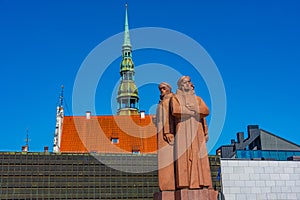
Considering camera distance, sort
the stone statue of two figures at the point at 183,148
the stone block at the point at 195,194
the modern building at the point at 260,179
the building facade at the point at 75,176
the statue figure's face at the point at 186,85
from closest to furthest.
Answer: the stone block at the point at 195,194 < the stone statue of two figures at the point at 183,148 < the statue figure's face at the point at 186,85 < the building facade at the point at 75,176 < the modern building at the point at 260,179

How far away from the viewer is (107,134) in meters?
42.3

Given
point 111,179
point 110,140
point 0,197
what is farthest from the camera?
point 110,140

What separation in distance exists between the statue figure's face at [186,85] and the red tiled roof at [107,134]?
101ft

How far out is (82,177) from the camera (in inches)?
1265

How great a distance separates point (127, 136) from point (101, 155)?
29.7 ft

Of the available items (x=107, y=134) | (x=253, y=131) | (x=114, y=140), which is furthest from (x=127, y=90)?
(x=253, y=131)

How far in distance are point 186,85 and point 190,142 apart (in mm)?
1291

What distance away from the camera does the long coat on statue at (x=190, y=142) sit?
26.9ft

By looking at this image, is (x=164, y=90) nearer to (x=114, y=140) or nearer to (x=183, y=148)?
(x=183, y=148)

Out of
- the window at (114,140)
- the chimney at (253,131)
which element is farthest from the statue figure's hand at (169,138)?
the chimney at (253,131)

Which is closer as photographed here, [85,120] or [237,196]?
[237,196]

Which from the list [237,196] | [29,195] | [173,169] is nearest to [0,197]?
[29,195]

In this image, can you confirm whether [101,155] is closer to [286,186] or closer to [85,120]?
[85,120]

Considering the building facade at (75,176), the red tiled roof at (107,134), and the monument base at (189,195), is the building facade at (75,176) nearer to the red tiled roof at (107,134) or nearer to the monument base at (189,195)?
the red tiled roof at (107,134)
